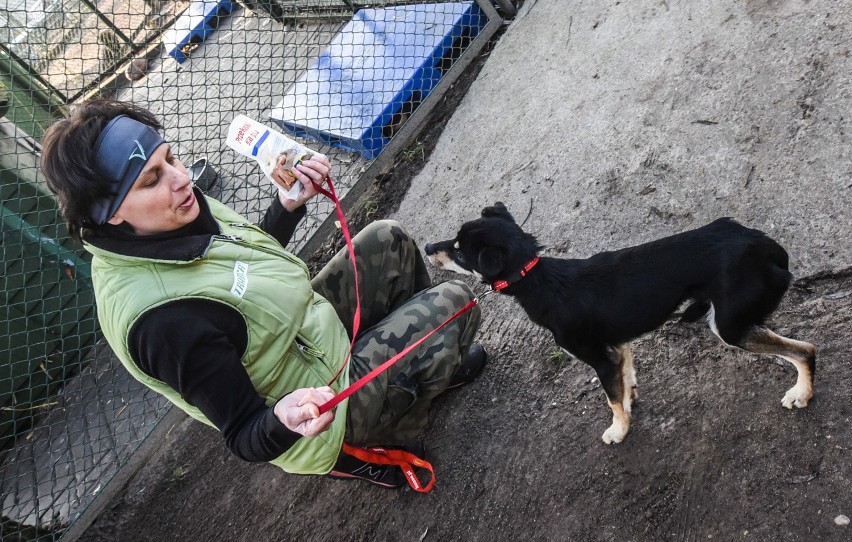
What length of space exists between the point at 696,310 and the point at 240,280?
1.92 m

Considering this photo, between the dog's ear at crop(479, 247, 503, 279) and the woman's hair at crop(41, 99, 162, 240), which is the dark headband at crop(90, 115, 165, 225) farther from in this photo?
the dog's ear at crop(479, 247, 503, 279)

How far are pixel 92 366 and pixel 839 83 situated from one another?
5.23m

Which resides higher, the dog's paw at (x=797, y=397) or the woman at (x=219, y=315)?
the woman at (x=219, y=315)

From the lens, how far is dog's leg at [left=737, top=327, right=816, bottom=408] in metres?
2.55

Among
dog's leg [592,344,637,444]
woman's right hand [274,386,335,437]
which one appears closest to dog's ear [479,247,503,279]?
dog's leg [592,344,637,444]

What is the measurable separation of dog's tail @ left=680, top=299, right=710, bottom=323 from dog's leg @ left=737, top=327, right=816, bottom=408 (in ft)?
0.74

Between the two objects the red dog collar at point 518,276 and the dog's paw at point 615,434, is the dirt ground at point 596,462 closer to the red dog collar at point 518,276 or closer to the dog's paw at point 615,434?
the dog's paw at point 615,434

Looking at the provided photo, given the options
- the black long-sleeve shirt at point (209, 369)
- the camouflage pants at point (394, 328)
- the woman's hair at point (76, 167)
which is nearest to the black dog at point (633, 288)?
Answer: the camouflage pants at point (394, 328)

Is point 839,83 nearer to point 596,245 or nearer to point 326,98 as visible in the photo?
point 596,245

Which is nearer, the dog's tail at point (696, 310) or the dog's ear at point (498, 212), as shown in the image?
the dog's tail at point (696, 310)

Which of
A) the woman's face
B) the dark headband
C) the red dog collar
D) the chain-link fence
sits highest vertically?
the dark headband

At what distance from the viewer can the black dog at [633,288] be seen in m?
2.56

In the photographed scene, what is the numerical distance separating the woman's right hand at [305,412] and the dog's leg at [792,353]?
169 cm

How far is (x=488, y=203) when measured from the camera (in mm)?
4387
